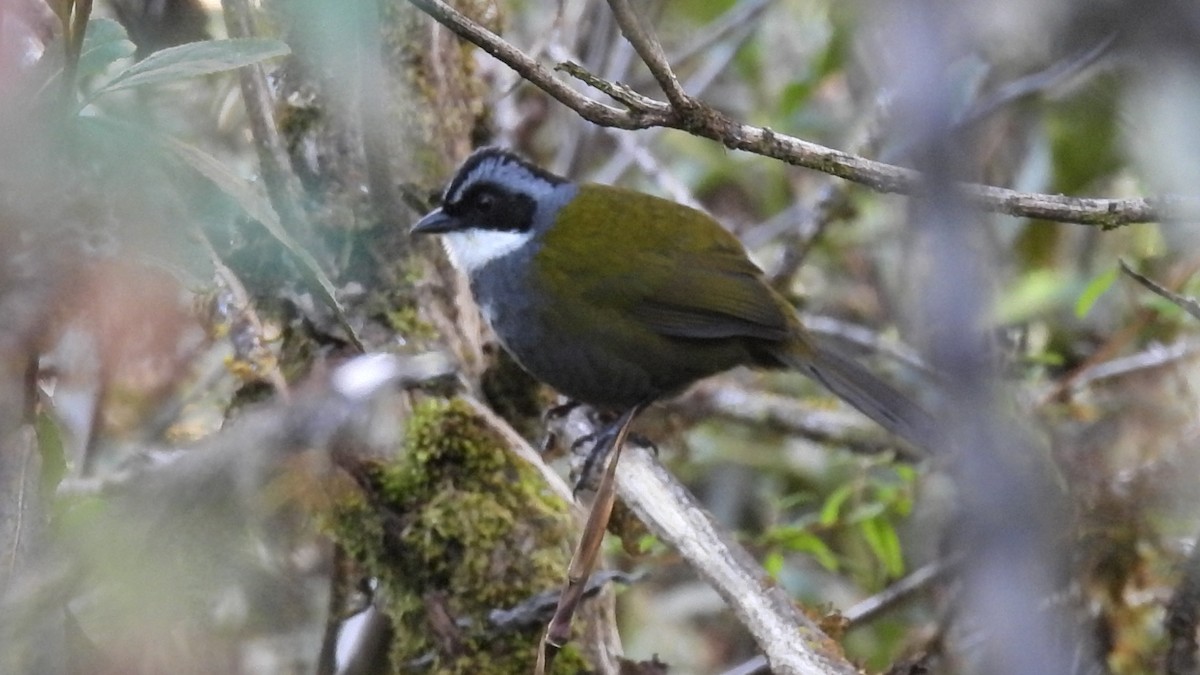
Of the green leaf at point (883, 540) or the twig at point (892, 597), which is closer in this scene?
the twig at point (892, 597)

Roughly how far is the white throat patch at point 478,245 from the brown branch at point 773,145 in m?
1.23

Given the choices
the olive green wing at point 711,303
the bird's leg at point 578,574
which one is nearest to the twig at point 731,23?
the olive green wing at point 711,303

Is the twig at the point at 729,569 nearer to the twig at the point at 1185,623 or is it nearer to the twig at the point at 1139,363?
the twig at the point at 1185,623

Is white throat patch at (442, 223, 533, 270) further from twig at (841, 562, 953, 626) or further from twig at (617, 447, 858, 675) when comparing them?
twig at (841, 562, 953, 626)

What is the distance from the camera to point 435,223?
2.84 metres

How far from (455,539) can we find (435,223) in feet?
2.78

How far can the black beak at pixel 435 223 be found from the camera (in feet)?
9.20

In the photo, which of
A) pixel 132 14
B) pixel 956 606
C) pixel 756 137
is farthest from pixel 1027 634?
pixel 956 606

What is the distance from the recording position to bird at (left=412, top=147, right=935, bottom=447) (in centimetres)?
311

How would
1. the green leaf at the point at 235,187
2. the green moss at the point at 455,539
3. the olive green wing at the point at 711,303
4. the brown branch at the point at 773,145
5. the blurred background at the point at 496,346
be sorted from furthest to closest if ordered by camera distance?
1. the olive green wing at the point at 711,303
2. the green moss at the point at 455,539
3. the brown branch at the point at 773,145
4. the green leaf at the point at 235,187
5. the blurred background at the point at 496,346

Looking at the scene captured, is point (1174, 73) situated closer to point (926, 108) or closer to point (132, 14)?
point (926, 108)

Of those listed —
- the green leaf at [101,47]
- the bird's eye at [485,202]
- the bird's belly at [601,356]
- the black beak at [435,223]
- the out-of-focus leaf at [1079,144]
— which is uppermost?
the green leaf at [101,47]

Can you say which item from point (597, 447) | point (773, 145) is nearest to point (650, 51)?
point (773, 145)

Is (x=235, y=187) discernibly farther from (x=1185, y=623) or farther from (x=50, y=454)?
(x=1185, y=623)
